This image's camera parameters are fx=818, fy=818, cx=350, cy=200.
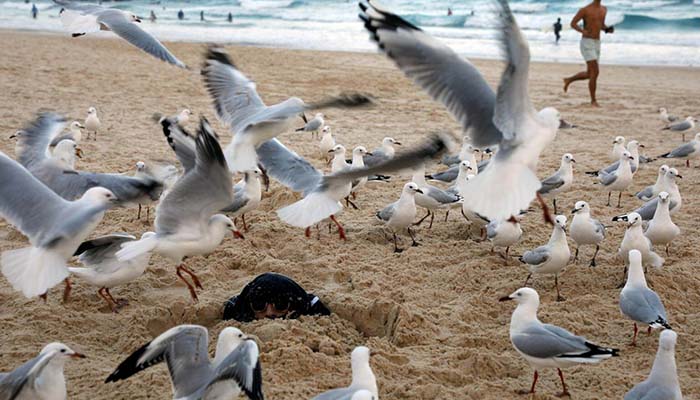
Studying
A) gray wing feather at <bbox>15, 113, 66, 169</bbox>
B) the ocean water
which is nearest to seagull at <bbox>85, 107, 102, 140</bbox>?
gray wing feather at <bbox>15, 113, 66, 169</bbox>

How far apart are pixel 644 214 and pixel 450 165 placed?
2.82m

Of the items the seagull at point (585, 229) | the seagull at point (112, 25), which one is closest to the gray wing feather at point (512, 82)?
the seagull at point (585, 229)

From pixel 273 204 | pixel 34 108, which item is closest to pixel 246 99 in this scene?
pixel 273 204

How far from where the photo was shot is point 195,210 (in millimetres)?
4953

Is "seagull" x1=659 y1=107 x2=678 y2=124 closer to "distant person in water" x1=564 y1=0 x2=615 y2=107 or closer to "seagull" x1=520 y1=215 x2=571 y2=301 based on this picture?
"distant person in water" x1=564 y1=0 x2=615 y2=107

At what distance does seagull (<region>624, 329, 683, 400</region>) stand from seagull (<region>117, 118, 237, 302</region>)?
2421 millimetres

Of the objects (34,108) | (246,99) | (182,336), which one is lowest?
(34,108)

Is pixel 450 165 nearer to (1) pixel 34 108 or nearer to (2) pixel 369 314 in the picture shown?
(2) pixel 369 314

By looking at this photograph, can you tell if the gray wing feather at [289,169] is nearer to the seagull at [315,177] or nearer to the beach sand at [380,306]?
the seagull at [315,177]

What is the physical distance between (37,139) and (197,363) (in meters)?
4.07

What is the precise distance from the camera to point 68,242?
185 inches

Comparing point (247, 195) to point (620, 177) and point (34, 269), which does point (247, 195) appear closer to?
point (34, 269)

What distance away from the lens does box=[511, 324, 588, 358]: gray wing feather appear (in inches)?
166

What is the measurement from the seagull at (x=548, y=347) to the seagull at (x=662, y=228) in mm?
2126
